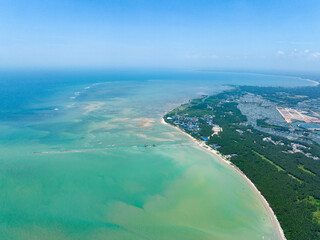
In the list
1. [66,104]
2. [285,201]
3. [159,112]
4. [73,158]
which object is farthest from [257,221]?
[66,104]

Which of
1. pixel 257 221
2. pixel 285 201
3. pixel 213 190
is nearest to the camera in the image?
pixel 257 221

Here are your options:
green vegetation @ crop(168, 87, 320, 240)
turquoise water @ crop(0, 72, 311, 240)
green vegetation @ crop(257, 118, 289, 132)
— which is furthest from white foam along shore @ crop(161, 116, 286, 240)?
green vegetation @ crop(257, 118, 289, 132)

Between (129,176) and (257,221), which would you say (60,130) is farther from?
(257,221)

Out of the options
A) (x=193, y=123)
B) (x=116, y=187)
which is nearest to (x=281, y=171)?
(x=116, y=187)

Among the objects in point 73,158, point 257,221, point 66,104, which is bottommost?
point 257,221

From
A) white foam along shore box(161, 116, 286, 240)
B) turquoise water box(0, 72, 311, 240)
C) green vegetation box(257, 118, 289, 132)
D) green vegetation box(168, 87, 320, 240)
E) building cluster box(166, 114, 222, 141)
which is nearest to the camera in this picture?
turquoise water box(0, 72, 311, 240)

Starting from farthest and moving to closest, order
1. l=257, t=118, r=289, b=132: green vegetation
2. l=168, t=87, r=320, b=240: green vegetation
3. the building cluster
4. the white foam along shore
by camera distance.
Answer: l=257, t=118, r=289, b=132: green vegetation
the building cluster
l=168, t=87, r=320, b=240: green vegetation
the white foam along shore

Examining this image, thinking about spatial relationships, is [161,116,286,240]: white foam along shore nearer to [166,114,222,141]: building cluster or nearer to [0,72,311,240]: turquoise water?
[0,72,311,240]: turquoise water
